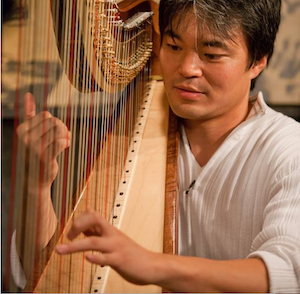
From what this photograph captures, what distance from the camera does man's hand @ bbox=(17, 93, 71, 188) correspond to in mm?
842

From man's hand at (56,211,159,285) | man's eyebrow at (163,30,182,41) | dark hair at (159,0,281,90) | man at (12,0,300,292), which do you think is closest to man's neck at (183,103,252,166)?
man at (12,0,300,292)

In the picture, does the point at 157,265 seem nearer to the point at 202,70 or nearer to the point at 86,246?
the point at 86,246

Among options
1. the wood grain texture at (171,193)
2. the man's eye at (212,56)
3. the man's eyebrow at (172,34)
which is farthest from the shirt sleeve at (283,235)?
the man's eyebrow at (172,34)

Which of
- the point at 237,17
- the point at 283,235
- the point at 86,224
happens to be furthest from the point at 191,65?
the point at 86,224

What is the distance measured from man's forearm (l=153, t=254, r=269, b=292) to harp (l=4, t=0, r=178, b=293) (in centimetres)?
24

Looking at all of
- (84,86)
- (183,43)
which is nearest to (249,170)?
(183,43)

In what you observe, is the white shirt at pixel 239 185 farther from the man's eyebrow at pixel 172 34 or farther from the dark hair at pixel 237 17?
the man's eyebrow at pixel 172 34

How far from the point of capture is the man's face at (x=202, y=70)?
1312 mm

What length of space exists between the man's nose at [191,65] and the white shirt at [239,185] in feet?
0.68

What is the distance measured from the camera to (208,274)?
33.4 inches

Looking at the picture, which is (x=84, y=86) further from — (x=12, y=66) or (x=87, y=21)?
(x=12, y=66)

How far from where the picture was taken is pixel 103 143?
137 centimetres

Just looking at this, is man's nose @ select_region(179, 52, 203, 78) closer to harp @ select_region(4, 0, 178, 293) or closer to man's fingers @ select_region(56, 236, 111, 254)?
harp @ select_region(4, 0, 178, 293)

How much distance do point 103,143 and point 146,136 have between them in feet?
0.74
